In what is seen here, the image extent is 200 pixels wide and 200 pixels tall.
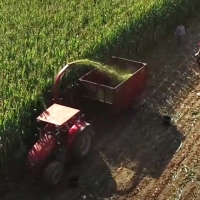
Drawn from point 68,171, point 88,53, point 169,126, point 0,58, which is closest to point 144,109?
point 169,126

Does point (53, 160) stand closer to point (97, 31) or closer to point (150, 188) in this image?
point (150, 188)

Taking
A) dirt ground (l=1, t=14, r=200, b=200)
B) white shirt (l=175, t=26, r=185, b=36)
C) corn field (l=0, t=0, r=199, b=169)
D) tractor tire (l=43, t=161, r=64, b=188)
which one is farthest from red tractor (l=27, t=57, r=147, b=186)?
white shirt (l=175, t=26, r=185, b=36)

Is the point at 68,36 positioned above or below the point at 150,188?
above

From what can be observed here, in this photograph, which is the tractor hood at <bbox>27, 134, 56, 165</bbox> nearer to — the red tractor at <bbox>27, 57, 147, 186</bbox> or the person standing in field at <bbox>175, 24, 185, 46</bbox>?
the red tractor at <bbox>27, 57, 147, 186</bbox>

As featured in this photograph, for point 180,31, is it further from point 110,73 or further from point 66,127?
point 66,127

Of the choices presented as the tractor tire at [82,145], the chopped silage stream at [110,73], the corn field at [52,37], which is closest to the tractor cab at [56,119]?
the tractor tire at [82,145]

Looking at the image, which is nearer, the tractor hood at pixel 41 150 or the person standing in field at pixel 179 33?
the tractor hood at pixel 41 150

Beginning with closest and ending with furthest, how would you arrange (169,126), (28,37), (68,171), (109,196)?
(109,196)
(68,171)
(169,126)
(28,37)

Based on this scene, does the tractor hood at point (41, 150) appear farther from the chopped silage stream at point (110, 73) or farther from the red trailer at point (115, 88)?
the chopped silage stream at point (110, 73)

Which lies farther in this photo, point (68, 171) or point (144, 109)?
point (144, 109)
